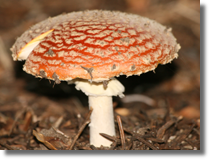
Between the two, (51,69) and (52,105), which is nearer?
(51,69)

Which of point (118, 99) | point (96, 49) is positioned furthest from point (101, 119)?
point (118, 99)

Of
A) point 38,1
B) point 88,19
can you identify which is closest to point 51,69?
point 88,19

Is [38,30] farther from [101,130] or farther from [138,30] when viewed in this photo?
[101,130]

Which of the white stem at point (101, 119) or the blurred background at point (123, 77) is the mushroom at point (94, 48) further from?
the blurred background at point (123, 77)

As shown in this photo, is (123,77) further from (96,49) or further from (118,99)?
(96,49)

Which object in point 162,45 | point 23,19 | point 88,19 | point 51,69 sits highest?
point 23,19

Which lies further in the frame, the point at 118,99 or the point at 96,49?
the point at 118,99
